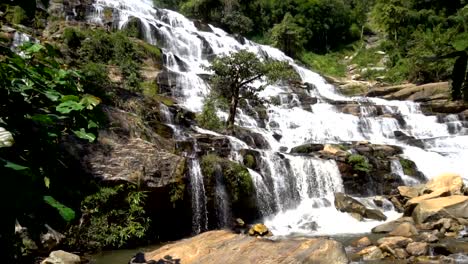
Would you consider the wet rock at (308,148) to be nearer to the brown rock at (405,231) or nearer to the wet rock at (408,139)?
the wet rock at (408,139)

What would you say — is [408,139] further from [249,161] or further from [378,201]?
[249,161]

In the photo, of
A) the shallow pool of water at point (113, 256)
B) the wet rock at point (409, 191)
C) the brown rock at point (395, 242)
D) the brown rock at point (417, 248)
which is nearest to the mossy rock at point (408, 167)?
the wet rock at point (409, 191)

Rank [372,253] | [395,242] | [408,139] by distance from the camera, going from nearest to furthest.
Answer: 1. [372,253]
2. [395,242]
3. [408,139]

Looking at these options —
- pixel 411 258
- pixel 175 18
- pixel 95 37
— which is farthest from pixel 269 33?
pixel 411 258

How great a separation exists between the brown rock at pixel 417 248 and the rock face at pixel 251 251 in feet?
10.2

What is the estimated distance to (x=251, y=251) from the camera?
5582 mm

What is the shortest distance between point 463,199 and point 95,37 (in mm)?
16521

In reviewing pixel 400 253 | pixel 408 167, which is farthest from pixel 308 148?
pixel 400 253

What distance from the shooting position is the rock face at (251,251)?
5.38 m

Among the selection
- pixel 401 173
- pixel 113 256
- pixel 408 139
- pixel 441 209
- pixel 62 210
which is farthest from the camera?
pixel 408 139

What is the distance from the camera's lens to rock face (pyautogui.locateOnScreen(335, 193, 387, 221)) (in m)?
12.5

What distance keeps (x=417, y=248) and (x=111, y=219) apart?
6.10 m

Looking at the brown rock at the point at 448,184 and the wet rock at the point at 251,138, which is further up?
the wet rock at the point at 251,138

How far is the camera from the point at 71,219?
123 centimetres
